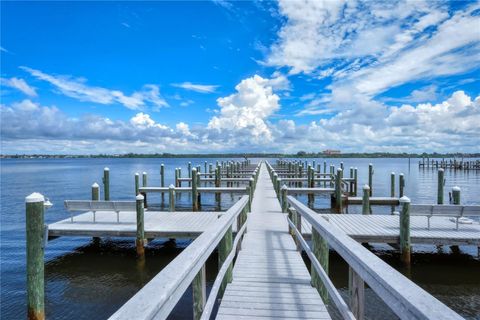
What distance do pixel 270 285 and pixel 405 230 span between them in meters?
6.24

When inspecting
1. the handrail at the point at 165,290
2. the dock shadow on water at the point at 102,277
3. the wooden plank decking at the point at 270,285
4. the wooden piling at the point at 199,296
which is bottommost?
the dock shadow on water at the point at 102,277

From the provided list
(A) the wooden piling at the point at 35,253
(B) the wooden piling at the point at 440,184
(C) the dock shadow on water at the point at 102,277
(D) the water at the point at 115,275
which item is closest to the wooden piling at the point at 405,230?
(D) the water at the point at 115,275

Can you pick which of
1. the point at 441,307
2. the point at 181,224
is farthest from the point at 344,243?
the point at 181,224

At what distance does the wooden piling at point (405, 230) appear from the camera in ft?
29.9

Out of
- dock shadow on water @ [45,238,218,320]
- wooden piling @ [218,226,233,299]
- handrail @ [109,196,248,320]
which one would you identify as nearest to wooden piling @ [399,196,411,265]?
dock shadow on water @ [45,238,218,320]

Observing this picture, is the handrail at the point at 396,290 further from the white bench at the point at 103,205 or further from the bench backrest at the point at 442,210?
the white bench at the point at 103,205

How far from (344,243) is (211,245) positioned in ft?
3.94

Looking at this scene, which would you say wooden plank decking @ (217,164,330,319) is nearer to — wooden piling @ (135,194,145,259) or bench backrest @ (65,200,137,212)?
wooden piling @ (135,194,145,259)

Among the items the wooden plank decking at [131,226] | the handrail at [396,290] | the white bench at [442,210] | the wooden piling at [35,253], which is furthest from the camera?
the wooden plank decking at [131,226]

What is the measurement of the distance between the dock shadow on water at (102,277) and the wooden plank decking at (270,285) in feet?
9.44

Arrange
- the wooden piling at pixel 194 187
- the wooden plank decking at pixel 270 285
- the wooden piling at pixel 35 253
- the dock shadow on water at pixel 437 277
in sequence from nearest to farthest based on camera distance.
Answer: the wooden plank decking at pixel 270 285, the wooden piling at pixel 35 253, the dock shadow on water at pixel 437 277, the wooden piling at pixel 194 187

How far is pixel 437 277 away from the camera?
9578 millimetres

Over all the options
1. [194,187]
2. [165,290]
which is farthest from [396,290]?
[194,187]

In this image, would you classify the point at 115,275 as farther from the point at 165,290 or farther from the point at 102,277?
the point at 165,290
